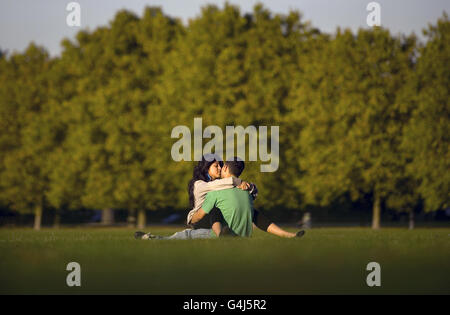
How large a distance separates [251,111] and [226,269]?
3139cm

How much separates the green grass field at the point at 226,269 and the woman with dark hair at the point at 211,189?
199 cm

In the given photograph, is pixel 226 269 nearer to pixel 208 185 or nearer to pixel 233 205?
pixel 233 205

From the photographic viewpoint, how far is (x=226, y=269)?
7961mm

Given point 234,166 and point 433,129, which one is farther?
point 433,129

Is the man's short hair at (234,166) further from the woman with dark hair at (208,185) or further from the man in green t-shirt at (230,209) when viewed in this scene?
the woman with dark hair at (208,185)

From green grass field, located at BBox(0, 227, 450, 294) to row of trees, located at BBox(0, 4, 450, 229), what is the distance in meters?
28.2

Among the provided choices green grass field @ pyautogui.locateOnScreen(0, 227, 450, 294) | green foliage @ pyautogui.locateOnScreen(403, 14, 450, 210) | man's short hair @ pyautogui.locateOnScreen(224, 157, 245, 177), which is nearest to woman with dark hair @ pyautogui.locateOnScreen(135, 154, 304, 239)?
man's short hair @ pyautogui.locateOnScreen(224, 157, 245, 177)

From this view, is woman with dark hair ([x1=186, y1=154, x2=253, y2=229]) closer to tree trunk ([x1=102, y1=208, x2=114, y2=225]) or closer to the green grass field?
the green grass field

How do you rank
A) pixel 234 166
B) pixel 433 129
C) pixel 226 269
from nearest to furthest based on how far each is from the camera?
pixel 226 269
pixel 234 166
pixel 433 129

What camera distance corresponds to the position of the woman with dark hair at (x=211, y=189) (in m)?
12.8

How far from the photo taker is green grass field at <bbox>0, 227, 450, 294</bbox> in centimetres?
688

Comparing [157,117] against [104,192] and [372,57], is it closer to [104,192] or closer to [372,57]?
[104,192]

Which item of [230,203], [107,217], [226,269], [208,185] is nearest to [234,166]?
[208,185]
